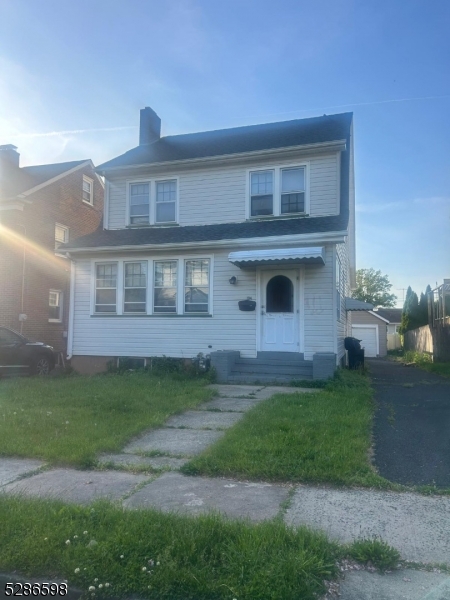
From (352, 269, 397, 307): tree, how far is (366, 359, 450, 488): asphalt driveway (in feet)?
228

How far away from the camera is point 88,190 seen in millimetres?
23719

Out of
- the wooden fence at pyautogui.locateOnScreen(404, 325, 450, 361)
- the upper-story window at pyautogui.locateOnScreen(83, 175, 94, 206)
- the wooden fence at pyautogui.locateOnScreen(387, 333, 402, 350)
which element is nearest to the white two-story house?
the wooden fence at pyautogui.locateOnScreen(404, 325, 450, 361)

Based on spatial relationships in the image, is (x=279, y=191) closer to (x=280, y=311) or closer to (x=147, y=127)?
(x=280, y=311)

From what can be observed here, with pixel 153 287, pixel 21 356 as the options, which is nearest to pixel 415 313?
pixel 153 287

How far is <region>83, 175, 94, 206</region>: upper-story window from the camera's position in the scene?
2333 centimetres

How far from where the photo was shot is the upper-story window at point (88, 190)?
23328 mm

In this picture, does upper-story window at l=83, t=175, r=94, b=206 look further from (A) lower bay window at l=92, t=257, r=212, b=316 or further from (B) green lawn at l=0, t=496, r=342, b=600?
(B) green lawn at l=0, t=496, r=342, b=600

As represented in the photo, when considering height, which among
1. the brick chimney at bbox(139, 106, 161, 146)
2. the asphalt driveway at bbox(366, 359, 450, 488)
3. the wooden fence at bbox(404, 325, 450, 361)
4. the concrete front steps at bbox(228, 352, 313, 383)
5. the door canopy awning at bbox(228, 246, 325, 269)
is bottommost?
the asphalt driveway at bbox(366, 359, 450, 488)

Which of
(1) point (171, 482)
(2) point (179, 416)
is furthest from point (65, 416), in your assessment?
(1) point (171, 482)

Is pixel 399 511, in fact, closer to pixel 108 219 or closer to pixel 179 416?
pixel 179 416

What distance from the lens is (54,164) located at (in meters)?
24.2

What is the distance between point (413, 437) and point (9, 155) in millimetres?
20352

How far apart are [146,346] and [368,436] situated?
8.19 meters

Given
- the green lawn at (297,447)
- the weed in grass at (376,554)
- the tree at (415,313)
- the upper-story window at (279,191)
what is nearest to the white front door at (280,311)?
the upper-story window at (279,191)
